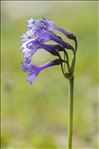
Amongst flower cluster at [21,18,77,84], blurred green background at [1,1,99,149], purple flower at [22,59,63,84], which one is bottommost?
blurred green background at [1,1,99,149]

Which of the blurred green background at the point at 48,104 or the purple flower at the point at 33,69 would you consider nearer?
the purple flower at the point at 33,69

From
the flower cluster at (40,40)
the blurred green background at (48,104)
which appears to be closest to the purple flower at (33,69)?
the flower cluster at (40,40)

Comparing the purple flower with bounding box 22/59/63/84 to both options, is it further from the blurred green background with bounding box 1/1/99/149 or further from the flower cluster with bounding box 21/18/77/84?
the blurred green background with bounding box 1/1/99/149

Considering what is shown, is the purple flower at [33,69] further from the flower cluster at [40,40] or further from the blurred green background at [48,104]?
the blurred green background at [48,104]

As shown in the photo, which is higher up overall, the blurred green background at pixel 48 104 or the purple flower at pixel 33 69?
the purple flower at pixel 33 69

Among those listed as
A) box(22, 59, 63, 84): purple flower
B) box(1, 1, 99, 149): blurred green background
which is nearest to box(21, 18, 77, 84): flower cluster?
box(22, 59, 63, 84): purple flower

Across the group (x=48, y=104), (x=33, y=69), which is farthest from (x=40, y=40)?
(x=48, y=104)

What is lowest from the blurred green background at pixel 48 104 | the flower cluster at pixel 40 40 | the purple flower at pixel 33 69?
the blurred green background at pixel 48 104

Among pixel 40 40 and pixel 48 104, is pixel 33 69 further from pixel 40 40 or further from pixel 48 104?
pixel 48 104

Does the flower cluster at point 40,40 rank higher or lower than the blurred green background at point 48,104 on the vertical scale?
higher

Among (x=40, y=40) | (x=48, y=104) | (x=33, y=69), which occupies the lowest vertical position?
(x=48, y=104)

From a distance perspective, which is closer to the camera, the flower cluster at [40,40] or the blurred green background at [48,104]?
the flower cluster at [40,40]

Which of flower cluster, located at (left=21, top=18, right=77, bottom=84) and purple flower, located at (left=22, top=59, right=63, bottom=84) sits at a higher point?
flower cluster, located at (left=21, top=18, right=77, bottom=84)

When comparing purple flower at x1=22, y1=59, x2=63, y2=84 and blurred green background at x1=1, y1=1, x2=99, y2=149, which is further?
blurred green background at x1=1, y1=1, x2=99, y2=149
